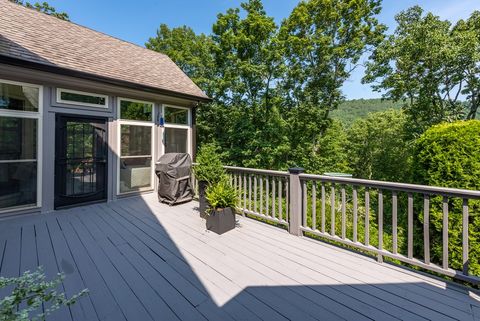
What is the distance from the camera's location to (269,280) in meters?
2.18

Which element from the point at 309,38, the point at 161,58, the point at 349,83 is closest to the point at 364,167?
the point at 349,83

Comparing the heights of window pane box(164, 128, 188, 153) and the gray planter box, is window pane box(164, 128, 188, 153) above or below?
above

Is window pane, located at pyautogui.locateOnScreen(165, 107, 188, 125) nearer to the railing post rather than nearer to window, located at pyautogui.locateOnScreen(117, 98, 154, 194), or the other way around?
window, located at pyautogui.locateOnScreen(117, 98, 154, 194)

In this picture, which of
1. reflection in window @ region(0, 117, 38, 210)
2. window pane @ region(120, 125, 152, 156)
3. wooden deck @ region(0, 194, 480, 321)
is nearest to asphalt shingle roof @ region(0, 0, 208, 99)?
window pane @ region(120, 125, 152, 156)

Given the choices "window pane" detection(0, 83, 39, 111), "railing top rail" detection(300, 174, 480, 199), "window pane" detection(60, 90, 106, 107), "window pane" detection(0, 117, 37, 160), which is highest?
"window pane" detection(60, 90, 106, 107)

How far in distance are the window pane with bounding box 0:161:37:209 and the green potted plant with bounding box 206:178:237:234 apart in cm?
340

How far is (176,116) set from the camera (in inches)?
252

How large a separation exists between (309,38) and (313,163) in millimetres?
6033

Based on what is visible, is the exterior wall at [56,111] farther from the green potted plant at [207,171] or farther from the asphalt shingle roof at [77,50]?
the green potted plant at [207,171]

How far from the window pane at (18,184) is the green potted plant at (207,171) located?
3.07 metres

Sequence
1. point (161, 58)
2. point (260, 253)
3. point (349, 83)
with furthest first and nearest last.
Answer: point (349, 83) < point (161, 58) < point (260, 253)

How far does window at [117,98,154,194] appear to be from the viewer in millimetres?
5293

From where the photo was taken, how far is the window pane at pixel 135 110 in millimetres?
5323

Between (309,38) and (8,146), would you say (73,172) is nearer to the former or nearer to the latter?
(8,146)
